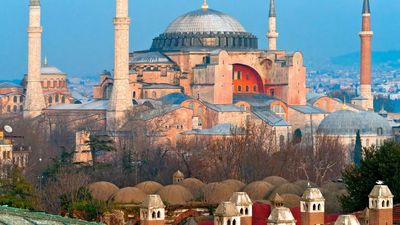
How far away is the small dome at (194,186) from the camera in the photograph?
1766 inches

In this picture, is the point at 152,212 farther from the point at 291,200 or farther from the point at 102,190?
the point at 102,190

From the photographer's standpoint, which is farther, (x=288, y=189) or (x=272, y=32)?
(x=272, y=32)

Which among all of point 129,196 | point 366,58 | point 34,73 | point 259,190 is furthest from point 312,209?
point 366,58

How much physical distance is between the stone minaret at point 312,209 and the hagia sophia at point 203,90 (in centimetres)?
4269

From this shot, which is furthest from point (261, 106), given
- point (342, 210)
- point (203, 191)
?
point (342, 210)

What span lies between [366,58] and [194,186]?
130 ft

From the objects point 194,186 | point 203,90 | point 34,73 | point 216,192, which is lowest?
point 216,192

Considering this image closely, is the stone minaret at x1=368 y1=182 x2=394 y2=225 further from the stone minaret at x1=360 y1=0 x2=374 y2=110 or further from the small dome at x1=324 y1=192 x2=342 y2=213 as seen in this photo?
the stone minaret at x1=360 y1=0 x2=374 y2=110

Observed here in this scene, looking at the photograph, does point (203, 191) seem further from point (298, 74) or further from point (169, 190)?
point (298, 74)

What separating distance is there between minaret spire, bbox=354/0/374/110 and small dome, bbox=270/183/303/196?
4172 centimetres

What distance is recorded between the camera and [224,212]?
23.8 m

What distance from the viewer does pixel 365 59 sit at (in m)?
84.7

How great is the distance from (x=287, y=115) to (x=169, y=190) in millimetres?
34159

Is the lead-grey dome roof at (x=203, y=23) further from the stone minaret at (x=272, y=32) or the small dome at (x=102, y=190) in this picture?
the small dome at (x=102, y=190)
